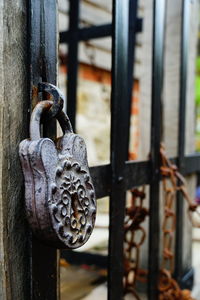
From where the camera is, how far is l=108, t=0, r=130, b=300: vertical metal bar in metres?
1.18

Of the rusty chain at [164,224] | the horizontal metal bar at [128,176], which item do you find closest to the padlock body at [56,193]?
the horizontal metal bar at [128,176]

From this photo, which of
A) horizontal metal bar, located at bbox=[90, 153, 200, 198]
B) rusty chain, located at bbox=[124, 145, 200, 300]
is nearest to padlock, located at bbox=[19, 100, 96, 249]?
horizontal metal bar, located at bbox=[90, 153, 200, 198]

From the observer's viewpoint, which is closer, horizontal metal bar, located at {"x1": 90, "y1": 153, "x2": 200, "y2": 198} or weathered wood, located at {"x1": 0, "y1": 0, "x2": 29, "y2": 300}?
weathered wood, located at {"x1": 0, "y1": 0, "x2": 29, "y2": 300}

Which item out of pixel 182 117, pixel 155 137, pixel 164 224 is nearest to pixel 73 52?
pixel 182 117

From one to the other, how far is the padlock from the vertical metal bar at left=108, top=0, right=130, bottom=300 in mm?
410

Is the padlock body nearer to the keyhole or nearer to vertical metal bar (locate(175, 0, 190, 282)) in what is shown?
the keyhole

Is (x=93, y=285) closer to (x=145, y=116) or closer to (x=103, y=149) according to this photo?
(x=145, y=116)

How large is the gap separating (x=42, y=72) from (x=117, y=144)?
1.46ft

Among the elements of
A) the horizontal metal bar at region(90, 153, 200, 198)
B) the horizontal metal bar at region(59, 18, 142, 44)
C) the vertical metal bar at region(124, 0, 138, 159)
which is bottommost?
the horizontal metal bar at region(90, 153, 200, 198)

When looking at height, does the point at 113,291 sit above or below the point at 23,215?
below

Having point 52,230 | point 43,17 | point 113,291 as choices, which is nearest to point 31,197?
point 52,230

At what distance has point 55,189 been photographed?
708mm

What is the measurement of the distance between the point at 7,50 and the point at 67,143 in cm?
21

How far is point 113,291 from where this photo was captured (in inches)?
48.6
